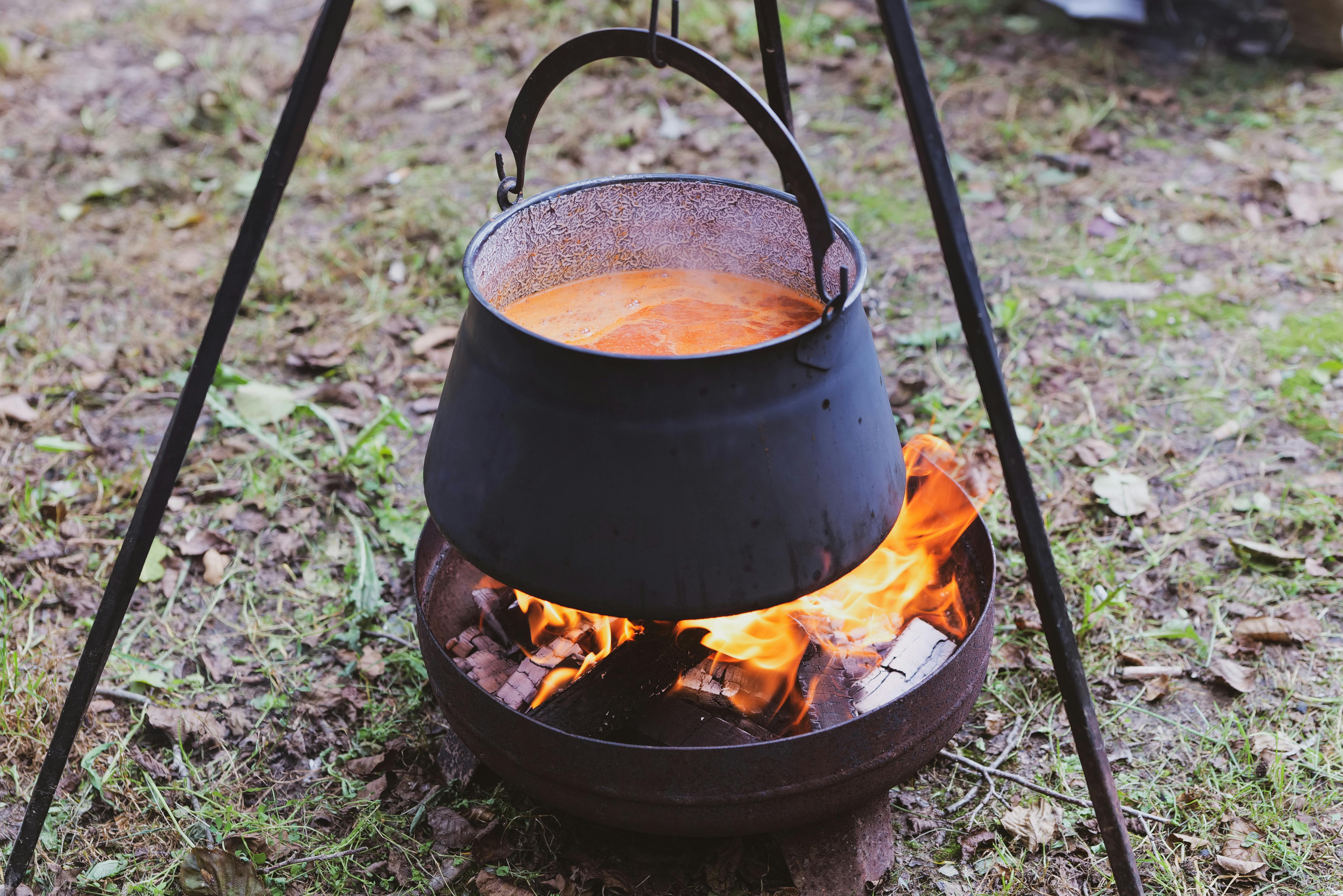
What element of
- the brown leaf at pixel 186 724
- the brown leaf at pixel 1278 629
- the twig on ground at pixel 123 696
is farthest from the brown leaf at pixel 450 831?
the brown leaf at pixel 1278 629

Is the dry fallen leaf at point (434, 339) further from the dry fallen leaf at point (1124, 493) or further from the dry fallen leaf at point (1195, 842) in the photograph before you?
the dry fallen leaf at point (1195, 842)

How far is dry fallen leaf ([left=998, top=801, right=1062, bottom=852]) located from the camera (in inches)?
91.9

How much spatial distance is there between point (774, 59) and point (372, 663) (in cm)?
188

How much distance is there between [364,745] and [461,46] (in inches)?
183

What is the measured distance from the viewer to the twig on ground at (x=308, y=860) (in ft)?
7.55

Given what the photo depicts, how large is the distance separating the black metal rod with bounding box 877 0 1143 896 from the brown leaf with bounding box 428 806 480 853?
1.34m

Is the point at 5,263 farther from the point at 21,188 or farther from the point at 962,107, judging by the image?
the point at 962,107

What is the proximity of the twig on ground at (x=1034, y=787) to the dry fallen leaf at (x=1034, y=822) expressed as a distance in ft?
0.10

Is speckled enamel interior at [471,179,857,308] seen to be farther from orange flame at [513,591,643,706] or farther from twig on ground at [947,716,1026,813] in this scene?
twig on ground at [947,716,1026,813]

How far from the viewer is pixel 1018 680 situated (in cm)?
275

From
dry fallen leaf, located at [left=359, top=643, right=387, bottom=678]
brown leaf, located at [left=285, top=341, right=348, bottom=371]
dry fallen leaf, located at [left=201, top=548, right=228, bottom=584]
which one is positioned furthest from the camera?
brown leaf, located at [left=285, top=341, right=348, bottom=371]

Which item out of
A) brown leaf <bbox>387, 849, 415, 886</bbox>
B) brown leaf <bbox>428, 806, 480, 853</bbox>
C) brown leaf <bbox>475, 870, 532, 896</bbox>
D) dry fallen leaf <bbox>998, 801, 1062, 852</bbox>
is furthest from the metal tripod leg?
brown leaf <bbox>387, 849, 415, 886</bbox>

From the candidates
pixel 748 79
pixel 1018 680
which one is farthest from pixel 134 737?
pixel 748 79

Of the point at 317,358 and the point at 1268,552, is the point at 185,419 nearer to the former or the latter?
the point at 317,358
